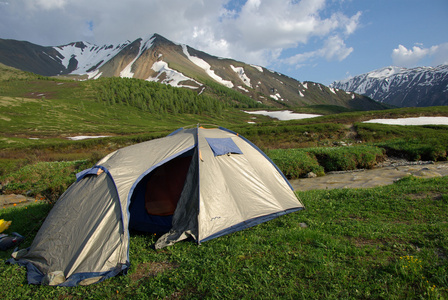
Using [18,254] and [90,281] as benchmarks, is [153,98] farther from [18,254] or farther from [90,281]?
[90,281]

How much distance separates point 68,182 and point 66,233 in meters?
11.8

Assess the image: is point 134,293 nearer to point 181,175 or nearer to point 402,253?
point 181,175

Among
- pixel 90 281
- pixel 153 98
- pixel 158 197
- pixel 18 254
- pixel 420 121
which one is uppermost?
pixel 153 98

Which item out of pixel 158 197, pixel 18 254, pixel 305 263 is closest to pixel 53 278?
pixel 18 254

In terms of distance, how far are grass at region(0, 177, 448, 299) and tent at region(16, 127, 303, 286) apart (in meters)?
0.41

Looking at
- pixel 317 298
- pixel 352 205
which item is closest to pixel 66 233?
pixel 317 298

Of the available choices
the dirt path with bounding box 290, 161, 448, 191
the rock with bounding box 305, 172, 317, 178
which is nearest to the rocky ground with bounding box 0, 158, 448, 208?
the dirt path with bounding box 290, 161, 448, 191

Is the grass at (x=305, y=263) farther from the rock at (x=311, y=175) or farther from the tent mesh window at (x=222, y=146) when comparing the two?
the rock at (x=311, y=175)

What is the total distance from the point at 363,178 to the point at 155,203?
1266 cm

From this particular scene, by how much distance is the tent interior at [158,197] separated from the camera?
28.3 feet

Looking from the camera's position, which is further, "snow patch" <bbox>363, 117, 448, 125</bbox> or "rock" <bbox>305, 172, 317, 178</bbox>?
"snow patch" <bbox>363, 117, 448, 125</bbox>

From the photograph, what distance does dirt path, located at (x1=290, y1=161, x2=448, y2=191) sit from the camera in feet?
43.5

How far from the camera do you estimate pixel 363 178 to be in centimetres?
1498

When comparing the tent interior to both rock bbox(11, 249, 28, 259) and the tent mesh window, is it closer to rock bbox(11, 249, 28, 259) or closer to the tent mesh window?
the tent mesh window
